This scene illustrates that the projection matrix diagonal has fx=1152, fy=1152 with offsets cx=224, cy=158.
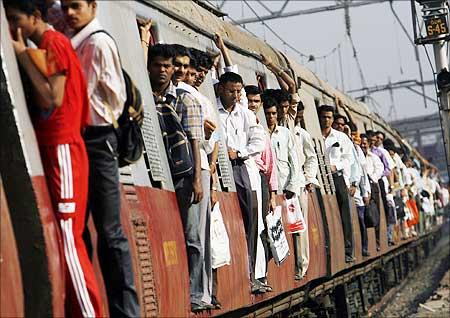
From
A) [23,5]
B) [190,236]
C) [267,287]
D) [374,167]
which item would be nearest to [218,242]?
[190,236]

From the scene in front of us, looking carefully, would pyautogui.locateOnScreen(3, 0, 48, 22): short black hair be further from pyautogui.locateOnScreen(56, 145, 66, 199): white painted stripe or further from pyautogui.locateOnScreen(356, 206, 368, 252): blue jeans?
pyautogui.locateOnScreen(356, 206, 368, 252): blue jeans

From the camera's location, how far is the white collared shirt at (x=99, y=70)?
5531 mm

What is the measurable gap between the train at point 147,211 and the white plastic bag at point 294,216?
0.45ft

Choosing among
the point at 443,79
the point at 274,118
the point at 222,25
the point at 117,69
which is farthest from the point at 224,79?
the point at 443,79

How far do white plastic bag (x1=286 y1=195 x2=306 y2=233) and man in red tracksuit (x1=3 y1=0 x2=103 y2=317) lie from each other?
6338 mm

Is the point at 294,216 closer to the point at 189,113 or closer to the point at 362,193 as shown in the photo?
the point at 189,113

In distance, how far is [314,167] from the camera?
12.8m

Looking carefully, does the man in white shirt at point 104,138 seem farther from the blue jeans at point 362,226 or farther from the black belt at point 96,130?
the blue jeans at point 362,226

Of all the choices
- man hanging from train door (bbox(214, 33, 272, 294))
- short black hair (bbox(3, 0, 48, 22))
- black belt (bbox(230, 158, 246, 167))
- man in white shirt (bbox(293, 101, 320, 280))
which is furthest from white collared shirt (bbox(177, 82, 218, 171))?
man in white shirt (bbox(293, 101, 320, 280))

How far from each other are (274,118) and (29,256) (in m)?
6.70

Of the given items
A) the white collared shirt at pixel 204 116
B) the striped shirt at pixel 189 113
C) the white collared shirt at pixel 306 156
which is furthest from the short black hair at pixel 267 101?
the striped shirt at pixel 189 113

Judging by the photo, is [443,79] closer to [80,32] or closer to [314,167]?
[314,167]

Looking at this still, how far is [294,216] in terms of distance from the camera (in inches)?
456

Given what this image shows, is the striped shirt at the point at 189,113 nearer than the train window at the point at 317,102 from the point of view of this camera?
Yes
